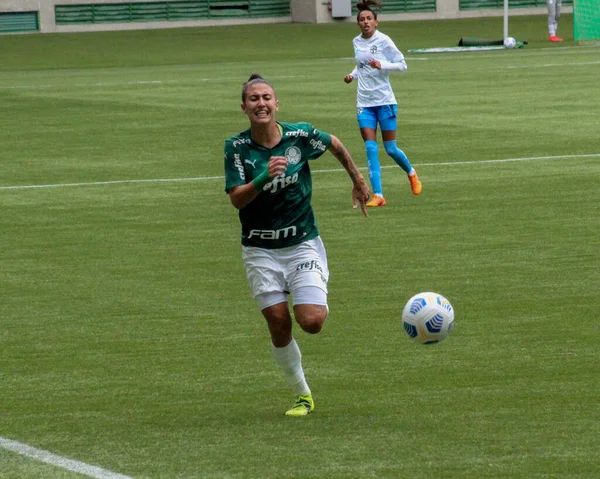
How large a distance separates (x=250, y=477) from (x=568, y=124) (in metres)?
20.0

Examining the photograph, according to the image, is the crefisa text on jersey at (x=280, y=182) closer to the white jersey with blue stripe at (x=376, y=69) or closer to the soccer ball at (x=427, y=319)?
the soccer ball at (x=427, y=319)

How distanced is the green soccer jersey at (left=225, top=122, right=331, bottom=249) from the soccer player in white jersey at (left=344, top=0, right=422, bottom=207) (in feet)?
29.8

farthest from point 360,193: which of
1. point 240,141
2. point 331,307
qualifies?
point 331,307

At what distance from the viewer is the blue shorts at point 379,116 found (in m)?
18.5

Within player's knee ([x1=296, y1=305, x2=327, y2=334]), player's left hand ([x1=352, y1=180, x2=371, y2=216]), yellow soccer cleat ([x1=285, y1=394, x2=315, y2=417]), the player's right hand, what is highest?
the player's right hand

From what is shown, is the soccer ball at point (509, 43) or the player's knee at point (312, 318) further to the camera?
the soccer ball at point (509, 43)

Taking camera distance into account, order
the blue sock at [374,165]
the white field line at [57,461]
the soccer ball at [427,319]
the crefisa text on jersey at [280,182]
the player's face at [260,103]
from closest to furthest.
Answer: the white field line at [57,461], the player's face at [260,103], the crefisa text on jersey at [280,182], the soccer ball at [427,319], the blue sock at [374,165]

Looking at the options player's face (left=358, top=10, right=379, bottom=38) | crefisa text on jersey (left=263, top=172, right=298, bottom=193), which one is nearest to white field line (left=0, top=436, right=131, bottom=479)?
crefisa text on jersey (left=263, top=172, right=298, bottom=193)

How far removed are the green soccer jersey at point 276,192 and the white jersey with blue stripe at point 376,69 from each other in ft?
30.5

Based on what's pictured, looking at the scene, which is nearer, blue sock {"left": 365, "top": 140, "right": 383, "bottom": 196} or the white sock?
the white sock

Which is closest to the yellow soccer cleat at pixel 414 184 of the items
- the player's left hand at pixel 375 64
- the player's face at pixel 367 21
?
the player's left hand at pixel 375 64

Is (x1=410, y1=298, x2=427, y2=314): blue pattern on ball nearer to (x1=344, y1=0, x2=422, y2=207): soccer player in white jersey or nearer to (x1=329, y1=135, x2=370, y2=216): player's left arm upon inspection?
(x1=329, y1=135, x2=370, y2=216): player's left arm

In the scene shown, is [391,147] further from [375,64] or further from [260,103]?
[260,103]

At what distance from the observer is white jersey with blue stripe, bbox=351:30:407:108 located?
18344mm
